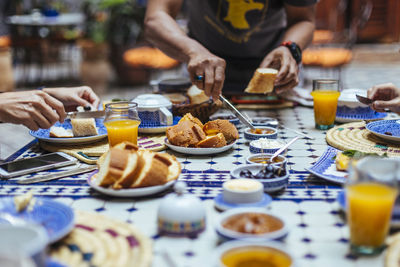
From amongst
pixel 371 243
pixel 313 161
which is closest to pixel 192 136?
pixel 313 161

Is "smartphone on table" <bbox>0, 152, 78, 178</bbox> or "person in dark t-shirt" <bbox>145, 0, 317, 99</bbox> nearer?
"smartphone on table" <bbox>0, 152, 78, 178</bbox>

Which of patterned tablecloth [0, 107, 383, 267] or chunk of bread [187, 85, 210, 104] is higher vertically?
chunk of bread [187, 85, 210, 104]

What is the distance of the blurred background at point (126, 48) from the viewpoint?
6.22 meters

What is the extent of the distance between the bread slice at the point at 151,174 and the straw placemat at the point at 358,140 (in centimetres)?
77

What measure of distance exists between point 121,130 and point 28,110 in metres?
0.33

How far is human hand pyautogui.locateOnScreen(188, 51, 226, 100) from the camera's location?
200 centimetres

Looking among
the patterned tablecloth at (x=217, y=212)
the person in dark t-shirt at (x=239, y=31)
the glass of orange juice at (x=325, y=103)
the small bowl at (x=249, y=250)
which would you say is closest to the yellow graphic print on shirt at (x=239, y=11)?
the person in dark t-shirt at (x=239, y=31)

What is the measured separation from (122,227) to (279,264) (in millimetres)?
406

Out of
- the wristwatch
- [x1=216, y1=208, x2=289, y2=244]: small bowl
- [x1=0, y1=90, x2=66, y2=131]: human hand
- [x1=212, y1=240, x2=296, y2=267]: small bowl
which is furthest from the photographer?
the wristwatch

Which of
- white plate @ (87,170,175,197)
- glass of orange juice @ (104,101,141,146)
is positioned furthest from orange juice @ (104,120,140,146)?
white plate @ (87,170,175,197)

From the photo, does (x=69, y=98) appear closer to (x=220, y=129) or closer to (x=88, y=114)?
(x=88, y=114)

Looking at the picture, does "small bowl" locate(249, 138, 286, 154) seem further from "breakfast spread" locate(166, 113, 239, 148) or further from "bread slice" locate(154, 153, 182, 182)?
"bread slice" locate(154, 153, 182, 182)

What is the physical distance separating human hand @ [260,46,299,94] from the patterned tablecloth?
515 mm

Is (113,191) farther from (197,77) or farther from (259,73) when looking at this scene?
(259,73)
